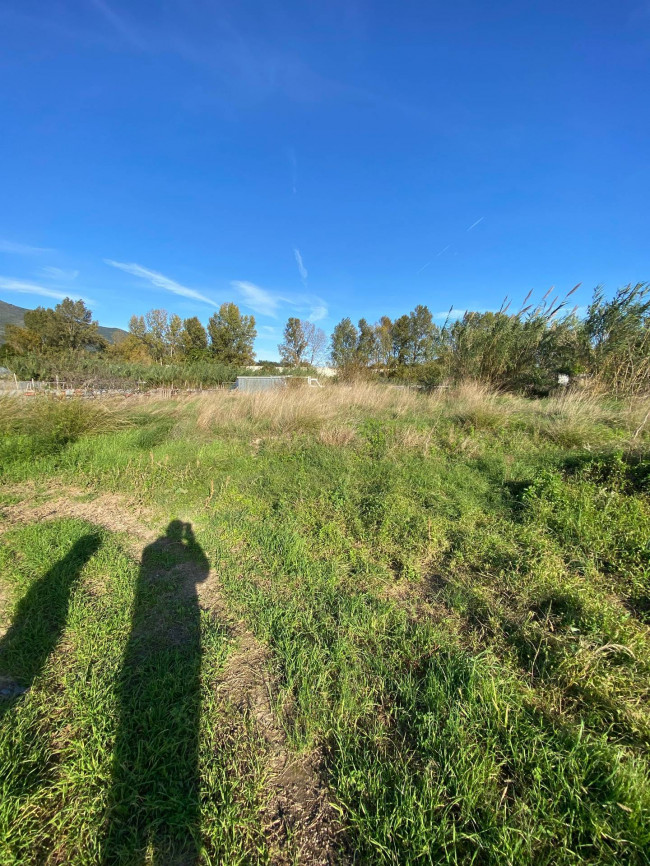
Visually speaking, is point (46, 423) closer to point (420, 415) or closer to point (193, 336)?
point (420, 415)

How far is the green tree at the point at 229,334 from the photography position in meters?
39.5

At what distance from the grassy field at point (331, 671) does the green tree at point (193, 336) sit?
131 feet

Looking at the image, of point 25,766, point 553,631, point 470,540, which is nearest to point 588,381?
point 470,540

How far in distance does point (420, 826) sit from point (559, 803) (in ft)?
1.74

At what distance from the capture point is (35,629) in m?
1.97

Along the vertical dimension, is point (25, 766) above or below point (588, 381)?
below

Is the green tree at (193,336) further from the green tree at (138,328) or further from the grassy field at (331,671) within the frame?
the grassy field at (331,671)

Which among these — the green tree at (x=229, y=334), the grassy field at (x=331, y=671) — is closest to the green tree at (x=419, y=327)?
the green tree at (x=229, y=334)

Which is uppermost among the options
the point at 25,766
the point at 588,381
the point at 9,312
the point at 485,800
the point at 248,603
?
the point at 9,312

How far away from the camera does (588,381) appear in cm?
888

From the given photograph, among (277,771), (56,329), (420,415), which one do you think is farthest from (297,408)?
(56,329)

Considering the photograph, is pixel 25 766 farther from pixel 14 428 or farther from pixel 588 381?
pixel 588 381

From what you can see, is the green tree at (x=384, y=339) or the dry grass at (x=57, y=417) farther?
the green tree at (x=384, y=339)

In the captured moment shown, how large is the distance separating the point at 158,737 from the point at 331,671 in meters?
0.85
